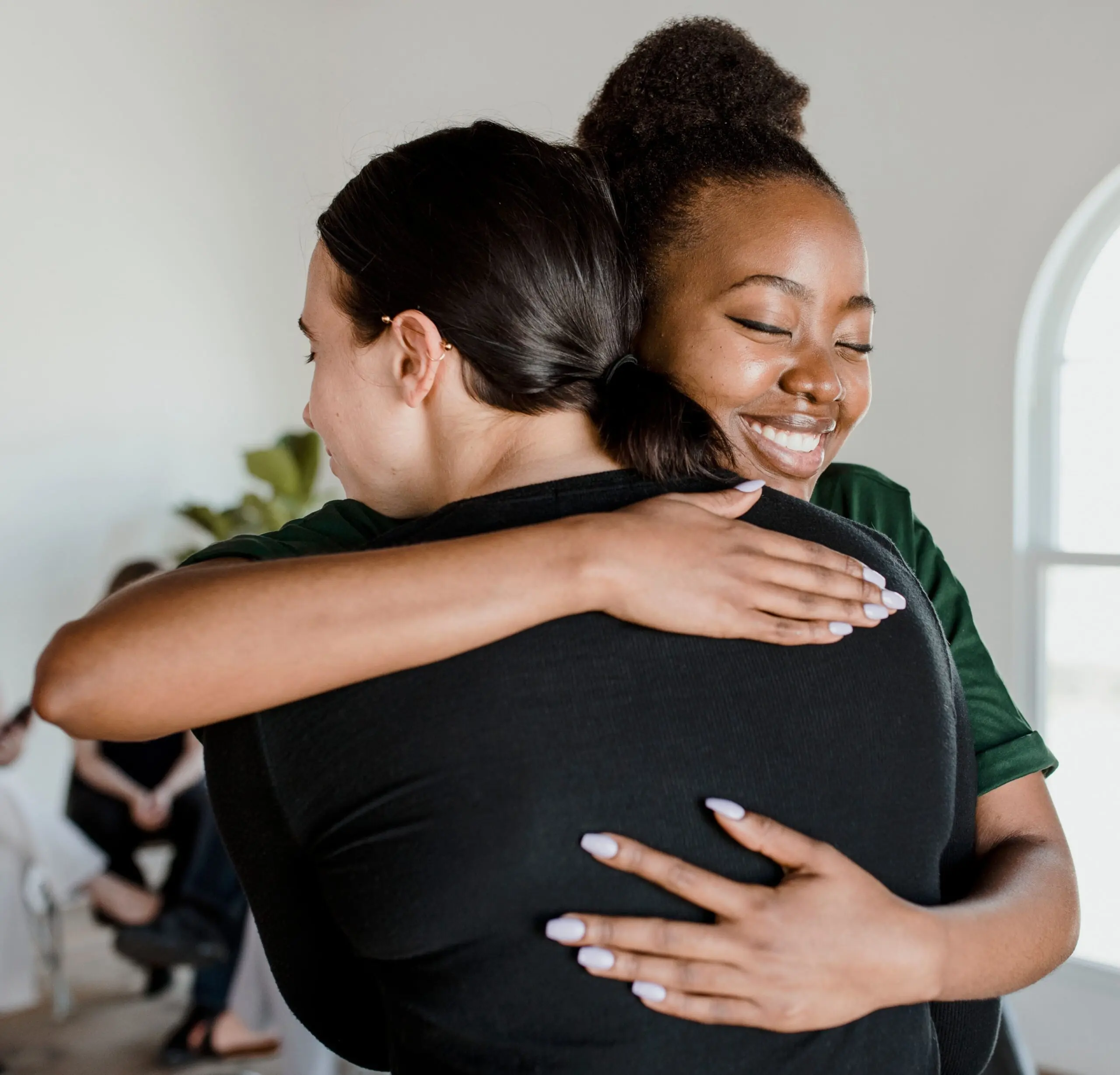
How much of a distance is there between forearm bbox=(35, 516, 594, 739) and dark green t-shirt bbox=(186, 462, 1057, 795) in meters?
0.16

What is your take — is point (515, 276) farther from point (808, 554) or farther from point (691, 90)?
point (691, 90)

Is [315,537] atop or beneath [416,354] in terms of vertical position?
beneath

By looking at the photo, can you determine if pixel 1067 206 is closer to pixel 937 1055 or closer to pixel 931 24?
pixel 931 24

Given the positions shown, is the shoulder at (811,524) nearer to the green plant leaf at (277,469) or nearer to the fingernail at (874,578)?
the fingernail at (874,578)

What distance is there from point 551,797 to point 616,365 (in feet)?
1.30

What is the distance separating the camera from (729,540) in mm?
857

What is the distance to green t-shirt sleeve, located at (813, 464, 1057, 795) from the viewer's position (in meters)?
1.17

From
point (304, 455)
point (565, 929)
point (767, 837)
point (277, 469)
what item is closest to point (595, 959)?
point (565, 929)

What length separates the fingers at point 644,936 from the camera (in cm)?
74

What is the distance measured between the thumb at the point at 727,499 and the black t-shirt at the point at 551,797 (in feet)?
0.41

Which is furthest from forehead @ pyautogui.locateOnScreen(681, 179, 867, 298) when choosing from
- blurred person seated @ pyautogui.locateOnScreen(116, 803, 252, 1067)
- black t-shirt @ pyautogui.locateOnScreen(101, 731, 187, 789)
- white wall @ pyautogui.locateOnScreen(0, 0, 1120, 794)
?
black t-shirt @ pyautogui.locateOnScreen(101, 731, 187, 789)

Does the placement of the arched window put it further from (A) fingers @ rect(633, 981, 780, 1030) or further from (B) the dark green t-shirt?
(A) fingers @ rect(633, 981, 780, 1030)

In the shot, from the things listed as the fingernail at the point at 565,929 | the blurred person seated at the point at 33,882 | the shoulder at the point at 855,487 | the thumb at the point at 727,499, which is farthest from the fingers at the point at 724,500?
the blurred person seated at the point at 33,882

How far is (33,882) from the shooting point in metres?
4.07
